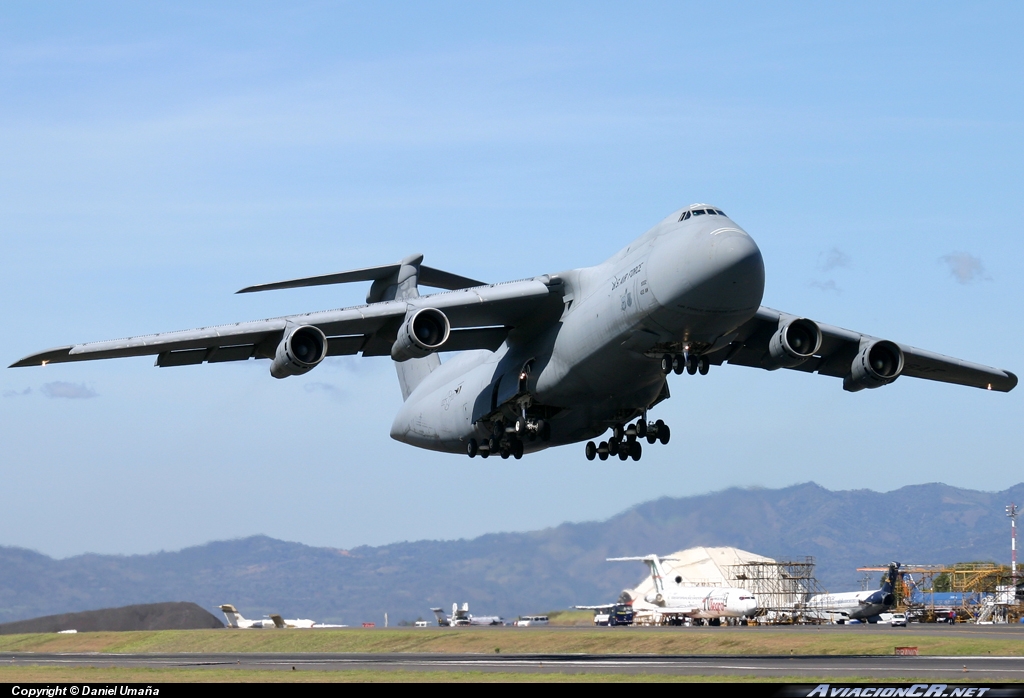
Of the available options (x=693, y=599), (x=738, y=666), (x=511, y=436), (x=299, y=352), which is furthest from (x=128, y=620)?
(x=738, y=666)

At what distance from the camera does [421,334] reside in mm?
21984

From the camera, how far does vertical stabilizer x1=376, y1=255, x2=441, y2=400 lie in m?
29.5

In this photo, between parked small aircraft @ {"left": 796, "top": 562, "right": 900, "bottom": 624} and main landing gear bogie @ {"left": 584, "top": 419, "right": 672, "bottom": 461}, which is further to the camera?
parked small aircraft @ {"left": 796, "top": 562, "right": 900, "bottom": 624}

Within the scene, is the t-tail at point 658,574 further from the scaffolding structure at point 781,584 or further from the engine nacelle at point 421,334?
the engine nacelle at point 421,334

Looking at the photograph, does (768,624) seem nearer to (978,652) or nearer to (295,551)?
(978,652)

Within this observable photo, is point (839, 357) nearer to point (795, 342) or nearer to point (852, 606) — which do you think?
point (795, 342)

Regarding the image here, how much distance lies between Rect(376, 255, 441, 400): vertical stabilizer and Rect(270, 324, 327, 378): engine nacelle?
254 inches

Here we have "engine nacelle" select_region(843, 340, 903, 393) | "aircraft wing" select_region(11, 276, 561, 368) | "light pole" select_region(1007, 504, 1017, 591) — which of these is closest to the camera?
"aircraft wing" select_region(11, 276, 561, 368)

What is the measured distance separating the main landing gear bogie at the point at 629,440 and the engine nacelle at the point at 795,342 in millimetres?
2986

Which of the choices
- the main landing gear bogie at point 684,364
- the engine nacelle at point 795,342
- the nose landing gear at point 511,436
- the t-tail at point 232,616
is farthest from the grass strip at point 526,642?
the t-tail at point 232,616

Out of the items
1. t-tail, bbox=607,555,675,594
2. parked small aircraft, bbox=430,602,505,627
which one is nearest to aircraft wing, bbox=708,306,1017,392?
parked small aircraft, bbox=430,602,505,627

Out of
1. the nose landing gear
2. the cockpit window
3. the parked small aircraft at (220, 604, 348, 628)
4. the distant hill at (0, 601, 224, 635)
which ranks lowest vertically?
the parked small aircraft at (220, 604, 348, 628)

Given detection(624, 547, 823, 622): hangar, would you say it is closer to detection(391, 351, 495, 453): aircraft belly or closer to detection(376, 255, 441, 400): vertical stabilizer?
detection(376, 255, 441, 400): vertical stabilizer
